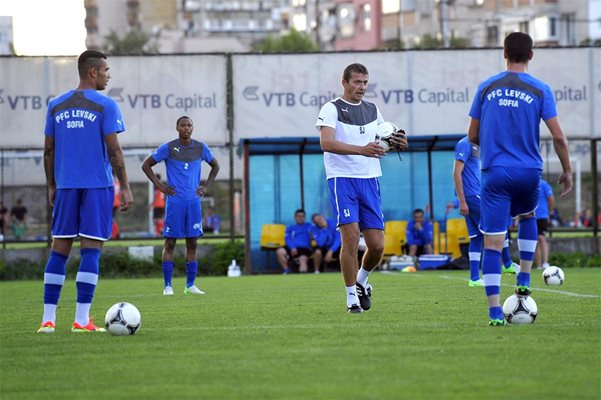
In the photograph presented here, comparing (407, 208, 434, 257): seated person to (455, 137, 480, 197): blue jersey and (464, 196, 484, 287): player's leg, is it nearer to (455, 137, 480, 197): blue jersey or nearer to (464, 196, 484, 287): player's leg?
(464, 196, 484, 287): player's leg

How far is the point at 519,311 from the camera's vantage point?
10.2 metres

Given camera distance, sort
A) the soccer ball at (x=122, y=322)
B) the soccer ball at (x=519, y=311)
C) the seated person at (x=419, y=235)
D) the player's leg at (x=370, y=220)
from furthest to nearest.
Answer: the seated person at (x=419, y=235)
the player's leg at (x=370, y=220)
the soccer ball at (x=519, y=311)
the soccer ball at (x=122, y=322)

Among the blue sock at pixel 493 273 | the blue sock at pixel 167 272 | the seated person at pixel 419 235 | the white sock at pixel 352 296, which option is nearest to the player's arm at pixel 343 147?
the white sock at pixel 352 296

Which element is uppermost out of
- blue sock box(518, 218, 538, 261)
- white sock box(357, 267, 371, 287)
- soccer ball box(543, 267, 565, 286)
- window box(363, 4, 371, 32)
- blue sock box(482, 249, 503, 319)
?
window box(363, 4, 371, 32)

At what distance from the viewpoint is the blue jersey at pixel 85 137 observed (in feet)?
34.2

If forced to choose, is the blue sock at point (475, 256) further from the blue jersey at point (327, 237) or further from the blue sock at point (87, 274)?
the blue jersey at point (327, 237)

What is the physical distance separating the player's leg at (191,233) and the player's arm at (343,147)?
6100 mm

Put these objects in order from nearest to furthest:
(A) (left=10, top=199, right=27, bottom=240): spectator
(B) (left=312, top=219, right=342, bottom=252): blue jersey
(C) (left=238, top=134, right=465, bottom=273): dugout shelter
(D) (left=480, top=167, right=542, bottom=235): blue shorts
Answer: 1. (D) (left=480, top=167, right=542, bottom=235): blue shorts
2. (B) (left=312, top=219, right=342, bottom=252): blue jersey
3. (C) (left=238, top=134, right=465, bottom=273): dugout shelter
4. (A) (left=10, top=199, right=27, bottom=240): spectator

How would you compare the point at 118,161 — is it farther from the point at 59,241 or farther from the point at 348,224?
the point at 348,224

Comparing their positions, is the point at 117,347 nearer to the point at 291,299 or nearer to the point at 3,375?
the point at 3,375

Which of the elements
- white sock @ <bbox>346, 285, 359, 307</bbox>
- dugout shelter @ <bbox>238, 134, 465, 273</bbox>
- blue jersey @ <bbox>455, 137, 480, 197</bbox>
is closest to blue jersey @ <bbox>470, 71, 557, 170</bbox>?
white sock @ <bbox>346, 285, 359, 307</bbox>

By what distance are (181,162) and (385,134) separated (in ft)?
20.9

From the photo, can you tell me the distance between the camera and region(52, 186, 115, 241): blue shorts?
10391 mm

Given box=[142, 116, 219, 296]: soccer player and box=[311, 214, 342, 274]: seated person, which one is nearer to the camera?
box=[142, 116, 219, 296]: soccer player
